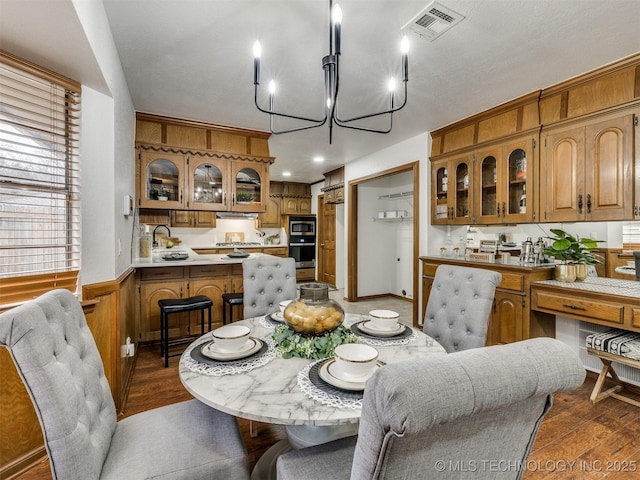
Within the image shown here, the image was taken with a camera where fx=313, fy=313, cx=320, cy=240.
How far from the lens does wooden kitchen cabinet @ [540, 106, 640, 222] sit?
2.41 meters

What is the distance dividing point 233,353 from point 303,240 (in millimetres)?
6092

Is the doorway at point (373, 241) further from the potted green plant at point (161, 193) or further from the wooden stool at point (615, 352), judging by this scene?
the wooden stool at point (615, 352)

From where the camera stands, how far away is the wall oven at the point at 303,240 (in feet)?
Result: 23.9

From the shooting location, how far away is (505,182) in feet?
10.6

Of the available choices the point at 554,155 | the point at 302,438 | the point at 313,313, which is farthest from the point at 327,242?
the point at 313,313

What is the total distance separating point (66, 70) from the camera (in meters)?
1.72

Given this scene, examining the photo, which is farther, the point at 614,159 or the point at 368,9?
the point at 614,159

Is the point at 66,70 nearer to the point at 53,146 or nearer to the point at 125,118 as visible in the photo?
the point at 53,146

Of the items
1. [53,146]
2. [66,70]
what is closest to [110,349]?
[53,146]

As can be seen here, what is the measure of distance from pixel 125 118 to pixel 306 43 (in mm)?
1657

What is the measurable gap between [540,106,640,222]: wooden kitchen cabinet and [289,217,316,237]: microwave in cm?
505

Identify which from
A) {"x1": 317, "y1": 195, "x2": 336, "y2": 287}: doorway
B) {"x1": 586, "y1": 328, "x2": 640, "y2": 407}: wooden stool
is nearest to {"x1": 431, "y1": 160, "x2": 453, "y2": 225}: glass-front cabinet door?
{"x1": 586, "y1": 328, "x2": 640, "y2": 407}: wooden stool

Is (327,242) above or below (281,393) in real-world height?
above

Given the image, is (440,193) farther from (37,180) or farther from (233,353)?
(37,180)
